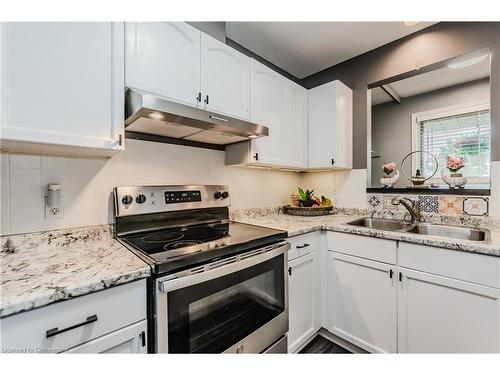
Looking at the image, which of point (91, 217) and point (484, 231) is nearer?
point (91, 217)

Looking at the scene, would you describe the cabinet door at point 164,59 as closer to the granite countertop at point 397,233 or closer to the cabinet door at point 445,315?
the granite countertop at point 397,233

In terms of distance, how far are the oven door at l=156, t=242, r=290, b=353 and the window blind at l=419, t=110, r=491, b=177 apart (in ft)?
7.28

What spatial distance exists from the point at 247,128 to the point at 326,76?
1.45 m

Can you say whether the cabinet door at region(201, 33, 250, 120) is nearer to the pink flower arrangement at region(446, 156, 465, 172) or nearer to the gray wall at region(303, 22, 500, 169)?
the gray wall at region(303, 22, 500, 169)

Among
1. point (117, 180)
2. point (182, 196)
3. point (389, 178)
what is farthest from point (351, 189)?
point (117, 180)

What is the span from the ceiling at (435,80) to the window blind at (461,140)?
368 mm

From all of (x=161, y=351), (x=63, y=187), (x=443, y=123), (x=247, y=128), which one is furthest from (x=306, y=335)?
(x=443, y=123)

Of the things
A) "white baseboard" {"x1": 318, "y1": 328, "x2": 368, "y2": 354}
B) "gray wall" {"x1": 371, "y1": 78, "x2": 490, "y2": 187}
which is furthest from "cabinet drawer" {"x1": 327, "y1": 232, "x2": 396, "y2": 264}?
"gray wall" {"x1": 371, "y1": 78, "x2": 490, "y2": 187}

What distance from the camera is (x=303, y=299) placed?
1.54m

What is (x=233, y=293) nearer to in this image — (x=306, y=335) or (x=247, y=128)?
(x=306, y=335)

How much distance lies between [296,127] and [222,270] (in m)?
1.49

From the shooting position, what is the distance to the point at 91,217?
1226mm

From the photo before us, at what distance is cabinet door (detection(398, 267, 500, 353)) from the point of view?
108 centimetres

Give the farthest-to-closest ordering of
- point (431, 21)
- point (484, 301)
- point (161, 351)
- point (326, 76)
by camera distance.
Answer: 1. point (326, 76)
2. point (431, 21)
3. point (484, 301)
4. point (161, 351)
